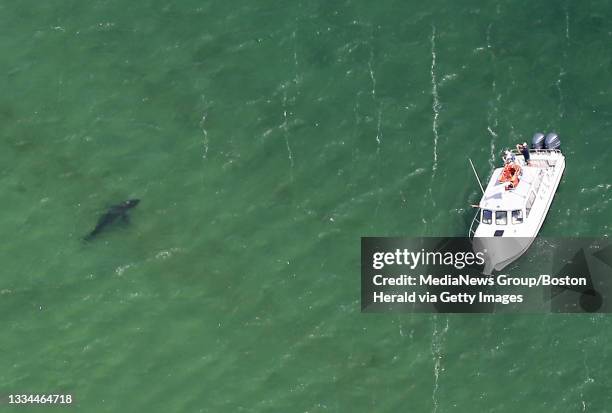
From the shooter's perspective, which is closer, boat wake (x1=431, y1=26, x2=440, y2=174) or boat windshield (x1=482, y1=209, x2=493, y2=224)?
boat windshield (x1=482, y1=209, x2=493, y2=224)

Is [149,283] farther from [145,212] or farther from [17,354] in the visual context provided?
[17,354]

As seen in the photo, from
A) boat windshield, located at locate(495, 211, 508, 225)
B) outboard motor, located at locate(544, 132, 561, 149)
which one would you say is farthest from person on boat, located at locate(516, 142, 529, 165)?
boat windshield, located at locate(495, 211, 508, 225)

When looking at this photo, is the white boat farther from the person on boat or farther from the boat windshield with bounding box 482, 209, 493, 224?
the person on boat

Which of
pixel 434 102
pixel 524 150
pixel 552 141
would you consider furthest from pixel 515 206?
pixel 434 102

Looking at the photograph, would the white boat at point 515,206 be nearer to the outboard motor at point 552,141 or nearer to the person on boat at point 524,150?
the outboard motor at point 552,141

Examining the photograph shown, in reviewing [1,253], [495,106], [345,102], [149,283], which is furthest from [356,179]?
[1,253]

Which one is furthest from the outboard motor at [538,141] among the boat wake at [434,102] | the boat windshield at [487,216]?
the boat wake at [434,102]
